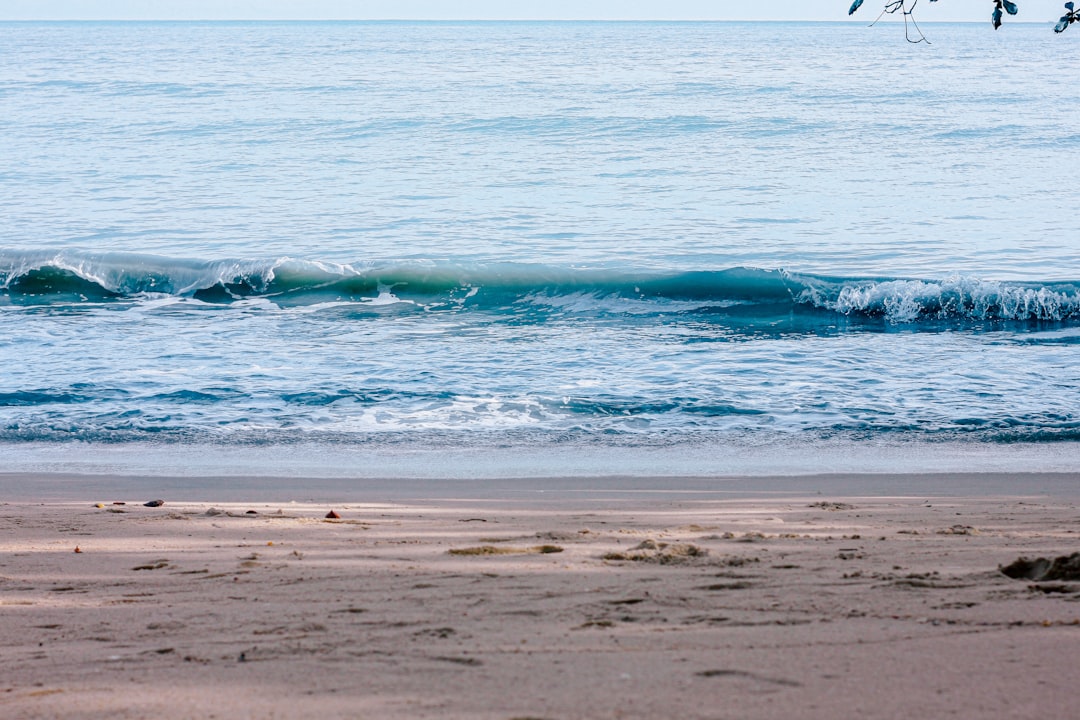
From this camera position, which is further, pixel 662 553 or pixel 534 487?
pixel 534 487

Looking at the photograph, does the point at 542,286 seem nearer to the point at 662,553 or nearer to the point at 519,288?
the point at 519,288

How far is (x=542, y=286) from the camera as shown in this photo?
45.4 ft

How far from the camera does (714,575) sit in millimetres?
3436

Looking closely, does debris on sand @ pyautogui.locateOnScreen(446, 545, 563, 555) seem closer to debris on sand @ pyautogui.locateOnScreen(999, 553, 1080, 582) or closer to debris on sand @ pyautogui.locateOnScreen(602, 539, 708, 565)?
debris on sand @ pyautogui.locateOnScreen(602, 539, 708, 565)

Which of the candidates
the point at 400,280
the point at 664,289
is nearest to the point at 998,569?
the point at 664,289

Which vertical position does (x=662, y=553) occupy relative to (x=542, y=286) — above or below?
above

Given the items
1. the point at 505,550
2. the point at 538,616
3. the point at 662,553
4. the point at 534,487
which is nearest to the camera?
the point at 538,616

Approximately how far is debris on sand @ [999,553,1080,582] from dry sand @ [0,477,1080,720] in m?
0.07

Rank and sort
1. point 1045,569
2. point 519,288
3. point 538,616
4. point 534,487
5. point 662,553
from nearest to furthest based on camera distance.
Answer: point 538,616, point 1045,569, point 662,553, point 534,487, point 519,288

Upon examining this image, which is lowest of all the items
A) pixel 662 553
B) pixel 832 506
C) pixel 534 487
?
pixel 534 487

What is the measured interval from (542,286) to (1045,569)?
35.2ft

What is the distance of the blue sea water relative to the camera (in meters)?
7.18

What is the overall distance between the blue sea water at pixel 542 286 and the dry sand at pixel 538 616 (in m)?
2.02

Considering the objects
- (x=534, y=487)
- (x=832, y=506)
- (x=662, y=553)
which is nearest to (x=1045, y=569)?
(x=662, y=553)
